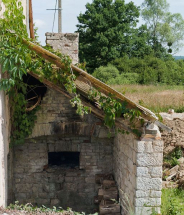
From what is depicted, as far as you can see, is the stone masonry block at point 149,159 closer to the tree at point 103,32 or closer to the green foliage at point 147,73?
the green foliage at point 147,73

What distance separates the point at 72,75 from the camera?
18.2 ft

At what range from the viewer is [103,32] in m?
→ 28.6

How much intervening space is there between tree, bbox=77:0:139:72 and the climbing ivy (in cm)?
2198

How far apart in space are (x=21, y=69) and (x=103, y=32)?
24.2 metres

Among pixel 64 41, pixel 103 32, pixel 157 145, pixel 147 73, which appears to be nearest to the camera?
pixel 157 145

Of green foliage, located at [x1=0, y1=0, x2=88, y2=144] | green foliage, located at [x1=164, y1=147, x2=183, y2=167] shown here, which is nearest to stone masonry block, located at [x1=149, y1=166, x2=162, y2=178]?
green foliage, located at [x1=0, y1=0, x2=88, y2=144]

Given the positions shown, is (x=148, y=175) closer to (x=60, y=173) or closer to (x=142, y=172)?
(x=142, y=172)

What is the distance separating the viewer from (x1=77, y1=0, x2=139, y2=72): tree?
1105 inches

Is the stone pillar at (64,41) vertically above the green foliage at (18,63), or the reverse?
the stone pillar at (64,41)

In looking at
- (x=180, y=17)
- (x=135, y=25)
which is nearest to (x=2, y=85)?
(x=135, y=25)

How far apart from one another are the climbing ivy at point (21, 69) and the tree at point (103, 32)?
22.0 meters

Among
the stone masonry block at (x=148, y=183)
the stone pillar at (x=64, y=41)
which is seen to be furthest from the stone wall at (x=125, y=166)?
the stone pillar at (x=64, y=41)

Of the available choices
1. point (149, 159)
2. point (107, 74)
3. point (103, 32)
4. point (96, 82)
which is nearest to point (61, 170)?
point (149, 159)

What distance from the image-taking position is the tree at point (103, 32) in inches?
1105
